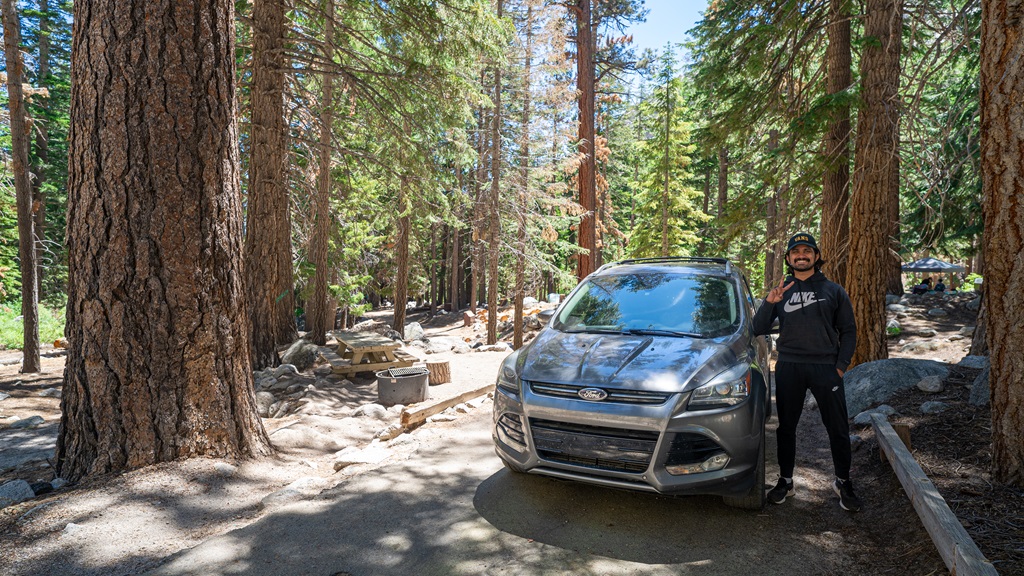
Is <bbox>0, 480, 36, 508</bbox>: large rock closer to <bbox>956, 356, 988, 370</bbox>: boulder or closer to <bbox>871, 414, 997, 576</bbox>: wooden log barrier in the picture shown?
<bbox>871, 414, 997, 576</bbox>: wooden log barrier

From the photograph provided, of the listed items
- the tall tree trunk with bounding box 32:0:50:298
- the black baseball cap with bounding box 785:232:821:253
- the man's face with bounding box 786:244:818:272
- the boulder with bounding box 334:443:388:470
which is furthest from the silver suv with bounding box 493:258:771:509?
the tall tree trunk with bounding box 32:0:50:298

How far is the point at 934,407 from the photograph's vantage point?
5711 millimetres

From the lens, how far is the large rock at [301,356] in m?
10.4

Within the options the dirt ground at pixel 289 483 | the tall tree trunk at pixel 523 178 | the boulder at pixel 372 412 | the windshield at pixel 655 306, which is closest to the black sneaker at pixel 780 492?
the dirt ground at pixel 289 483

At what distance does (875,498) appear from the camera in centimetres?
437

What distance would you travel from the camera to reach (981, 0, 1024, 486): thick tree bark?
3590mm

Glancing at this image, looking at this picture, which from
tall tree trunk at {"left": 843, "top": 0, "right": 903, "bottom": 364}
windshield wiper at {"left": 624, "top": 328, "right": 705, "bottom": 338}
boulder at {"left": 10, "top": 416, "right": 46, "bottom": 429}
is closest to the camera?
windshield wiper at {"left": 624, "top": 328, "right": 705, "bottom": 338}

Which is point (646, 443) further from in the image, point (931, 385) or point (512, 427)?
point (931, 385)

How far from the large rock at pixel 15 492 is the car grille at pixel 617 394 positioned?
4035 mm

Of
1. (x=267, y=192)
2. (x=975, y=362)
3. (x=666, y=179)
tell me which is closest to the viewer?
(x=975, y=362)

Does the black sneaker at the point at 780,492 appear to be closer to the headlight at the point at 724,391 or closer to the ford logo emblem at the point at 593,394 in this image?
the headlight at the point at 724,391

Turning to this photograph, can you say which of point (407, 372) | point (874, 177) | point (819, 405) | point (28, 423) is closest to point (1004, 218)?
point (819, 405)

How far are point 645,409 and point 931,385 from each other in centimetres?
483

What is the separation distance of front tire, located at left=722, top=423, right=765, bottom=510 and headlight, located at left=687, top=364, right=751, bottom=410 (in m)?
0.39
